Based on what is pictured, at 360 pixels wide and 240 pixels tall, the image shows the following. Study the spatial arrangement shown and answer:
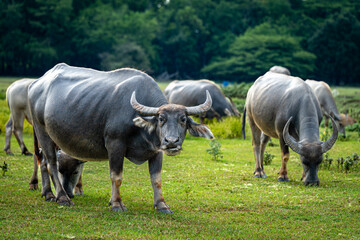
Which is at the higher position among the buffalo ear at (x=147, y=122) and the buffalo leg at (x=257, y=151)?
the buffalo ear at (x=147, y=122)

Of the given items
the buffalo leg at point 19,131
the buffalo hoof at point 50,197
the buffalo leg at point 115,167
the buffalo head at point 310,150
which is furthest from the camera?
the buffalo leg at point 19,131

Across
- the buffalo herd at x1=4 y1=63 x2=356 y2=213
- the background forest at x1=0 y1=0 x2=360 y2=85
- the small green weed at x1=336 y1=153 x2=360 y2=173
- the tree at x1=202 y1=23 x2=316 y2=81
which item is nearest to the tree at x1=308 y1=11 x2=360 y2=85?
the background forest at x1=0 y1=0 x2=360 y2=85

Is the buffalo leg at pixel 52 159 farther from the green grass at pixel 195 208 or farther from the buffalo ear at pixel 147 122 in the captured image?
the buffalo ear at pixel 147 122

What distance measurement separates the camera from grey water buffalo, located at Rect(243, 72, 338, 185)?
832 centimetres

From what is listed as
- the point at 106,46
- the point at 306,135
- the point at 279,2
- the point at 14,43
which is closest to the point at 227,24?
the point at 279,2

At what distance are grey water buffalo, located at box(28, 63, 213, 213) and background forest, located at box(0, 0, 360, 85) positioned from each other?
4086 centimetres

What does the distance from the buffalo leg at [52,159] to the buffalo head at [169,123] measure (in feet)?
5.82

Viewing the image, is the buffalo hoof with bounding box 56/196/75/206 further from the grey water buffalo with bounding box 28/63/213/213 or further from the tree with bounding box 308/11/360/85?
the tree with bounding box 308/11/360/85

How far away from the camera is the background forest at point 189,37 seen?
2101 inches

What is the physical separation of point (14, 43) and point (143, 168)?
152 ft

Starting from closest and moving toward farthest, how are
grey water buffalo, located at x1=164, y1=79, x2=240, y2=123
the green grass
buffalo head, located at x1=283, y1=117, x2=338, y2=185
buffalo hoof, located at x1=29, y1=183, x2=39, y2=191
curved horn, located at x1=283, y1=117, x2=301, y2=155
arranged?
1. the green grass
2. buffalo hoof, located at x1=29, y1=183, x2=39, y2=191
3. buffalo head, located at x1=283, y1=117, x2=338, y2=185
4. curved horn, located at x1=283, y1=117, x2=301, y2=155
5. grey water buffalo, located at x1=164, y1=79, x2=240, y2=123

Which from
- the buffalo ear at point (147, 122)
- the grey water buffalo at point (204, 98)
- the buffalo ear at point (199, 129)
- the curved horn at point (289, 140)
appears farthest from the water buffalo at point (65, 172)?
the grey water buffalo at point (204, 98)

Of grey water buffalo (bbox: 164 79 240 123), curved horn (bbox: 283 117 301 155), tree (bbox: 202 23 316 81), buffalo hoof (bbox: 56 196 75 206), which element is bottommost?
tree (bbox: 202 23 316 81)

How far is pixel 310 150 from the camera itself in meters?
8.24
